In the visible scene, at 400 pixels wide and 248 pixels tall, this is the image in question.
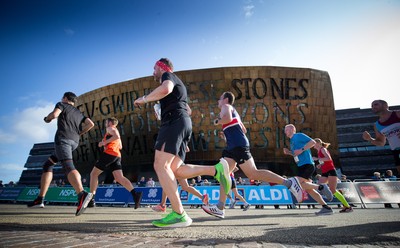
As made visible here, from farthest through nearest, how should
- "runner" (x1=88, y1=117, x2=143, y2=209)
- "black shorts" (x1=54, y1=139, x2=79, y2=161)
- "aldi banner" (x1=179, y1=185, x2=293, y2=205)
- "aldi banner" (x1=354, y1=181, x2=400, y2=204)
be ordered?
"aldi banner" (x1=179, y1=185, x2=293, y2=205), "aldi banner" (x1=354, y1=181, x2=400, y2=204), "runner" (x1=88, y1=117, x2=143, y2=209), "black shorts" (x1=54, y1=139, x2=79, y2=161)

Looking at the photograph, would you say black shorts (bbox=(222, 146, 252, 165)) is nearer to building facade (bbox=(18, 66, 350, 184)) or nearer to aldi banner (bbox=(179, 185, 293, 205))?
aldi banner (bbox=(179, 185, 293, 205))

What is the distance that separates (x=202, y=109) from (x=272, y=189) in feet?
49.4

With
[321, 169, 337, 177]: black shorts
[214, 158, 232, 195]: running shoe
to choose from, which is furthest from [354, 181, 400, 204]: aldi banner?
Result: [214, 158, 232, 195]: running shoe

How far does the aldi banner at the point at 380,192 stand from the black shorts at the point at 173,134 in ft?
34.6

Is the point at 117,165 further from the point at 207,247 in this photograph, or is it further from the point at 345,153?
the point at 345,153

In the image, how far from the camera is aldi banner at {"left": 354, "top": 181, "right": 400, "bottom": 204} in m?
9.77

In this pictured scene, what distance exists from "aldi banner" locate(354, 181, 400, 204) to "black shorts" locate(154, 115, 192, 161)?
34.6ft

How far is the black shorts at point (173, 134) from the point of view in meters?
2.75

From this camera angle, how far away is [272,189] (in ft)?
36.3

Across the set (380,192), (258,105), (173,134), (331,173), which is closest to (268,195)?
(380,192)

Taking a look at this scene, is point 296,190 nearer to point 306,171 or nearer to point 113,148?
point 306,171

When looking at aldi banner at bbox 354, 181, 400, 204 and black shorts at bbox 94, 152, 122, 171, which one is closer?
black shorts at bbox 94, 152, 122, 171

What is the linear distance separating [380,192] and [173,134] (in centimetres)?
1110

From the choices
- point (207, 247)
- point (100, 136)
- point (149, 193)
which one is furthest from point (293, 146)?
point (100, 136)
